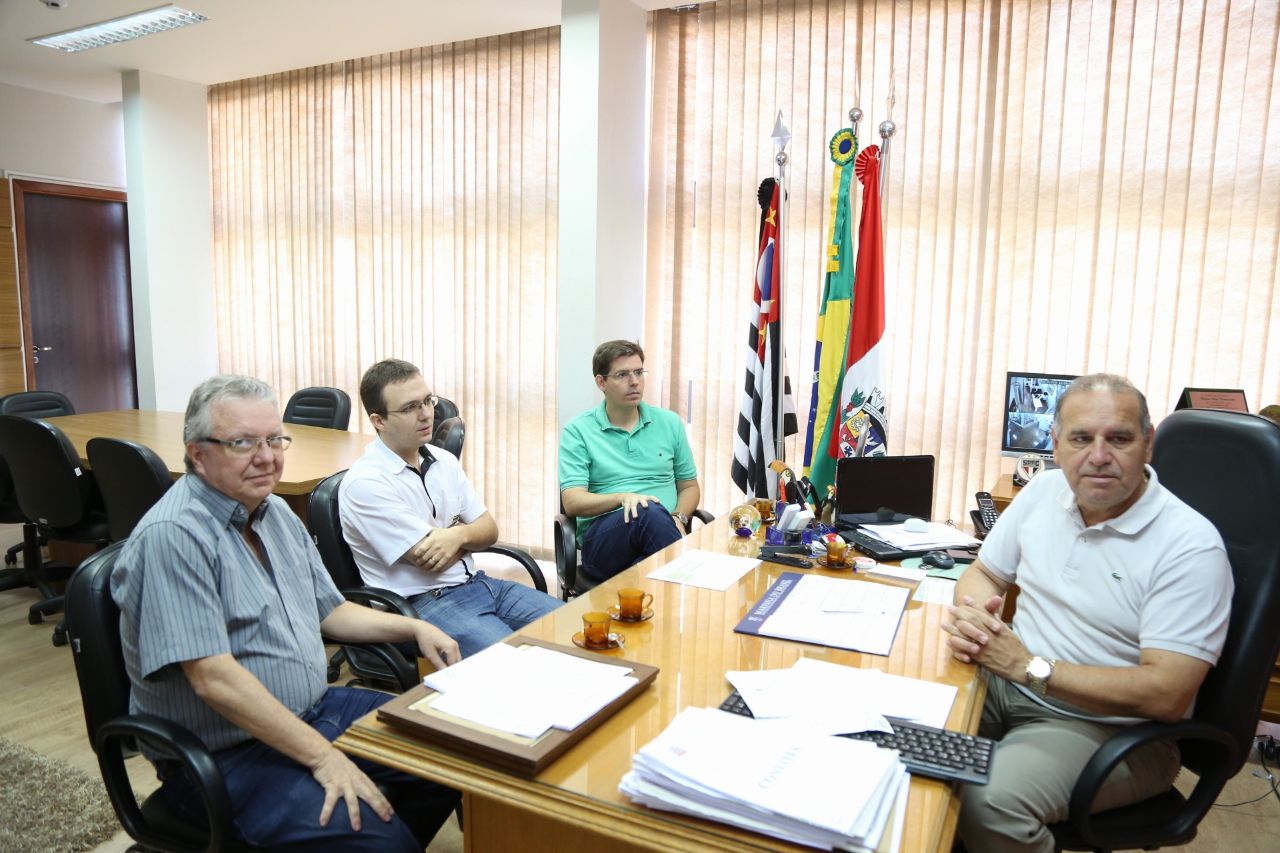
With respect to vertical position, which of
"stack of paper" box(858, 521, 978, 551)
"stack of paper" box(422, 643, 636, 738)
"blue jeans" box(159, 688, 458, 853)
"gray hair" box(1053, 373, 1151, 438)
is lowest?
"blue jeans" box(159, 688, 458, 853)

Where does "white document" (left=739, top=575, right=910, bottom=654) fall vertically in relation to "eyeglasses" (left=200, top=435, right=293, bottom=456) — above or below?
below

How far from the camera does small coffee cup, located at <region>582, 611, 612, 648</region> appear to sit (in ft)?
5.24

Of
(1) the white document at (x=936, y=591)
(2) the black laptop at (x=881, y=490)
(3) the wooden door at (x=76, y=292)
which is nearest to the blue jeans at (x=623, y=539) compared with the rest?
(2) the black laptop at (x=881, y=490)

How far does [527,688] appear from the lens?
4.54ft

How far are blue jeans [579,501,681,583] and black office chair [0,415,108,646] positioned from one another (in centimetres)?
223

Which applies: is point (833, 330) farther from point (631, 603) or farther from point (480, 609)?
point (631, 603)

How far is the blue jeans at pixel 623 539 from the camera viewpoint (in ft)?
9.29

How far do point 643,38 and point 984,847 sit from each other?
12.9ft

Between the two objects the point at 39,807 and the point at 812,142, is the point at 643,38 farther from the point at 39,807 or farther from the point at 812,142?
the point at 39,807

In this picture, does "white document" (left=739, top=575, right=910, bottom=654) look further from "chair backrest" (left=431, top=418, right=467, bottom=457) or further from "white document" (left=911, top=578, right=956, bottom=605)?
"chair backrest" (left=431, top=418, right=467, bottom=457)

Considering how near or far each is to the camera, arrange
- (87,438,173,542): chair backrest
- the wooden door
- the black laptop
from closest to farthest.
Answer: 1. the black laptop
2. (87,438,173,542): chair backrest
3. the wooden door

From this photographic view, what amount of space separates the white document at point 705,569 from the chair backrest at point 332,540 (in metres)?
0.86

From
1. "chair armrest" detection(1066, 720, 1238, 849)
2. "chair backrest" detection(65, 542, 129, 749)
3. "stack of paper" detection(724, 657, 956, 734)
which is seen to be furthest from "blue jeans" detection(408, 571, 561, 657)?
"chair armrest" detection(1066, 720, 1238, 849)

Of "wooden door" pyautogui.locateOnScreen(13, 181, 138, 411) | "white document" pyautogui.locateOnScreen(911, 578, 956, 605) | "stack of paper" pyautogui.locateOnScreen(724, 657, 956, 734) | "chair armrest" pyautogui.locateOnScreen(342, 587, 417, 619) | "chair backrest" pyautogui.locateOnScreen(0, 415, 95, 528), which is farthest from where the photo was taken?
"wooden door" pyautogui.locateOnScreen(13, 181, 138, 411)
